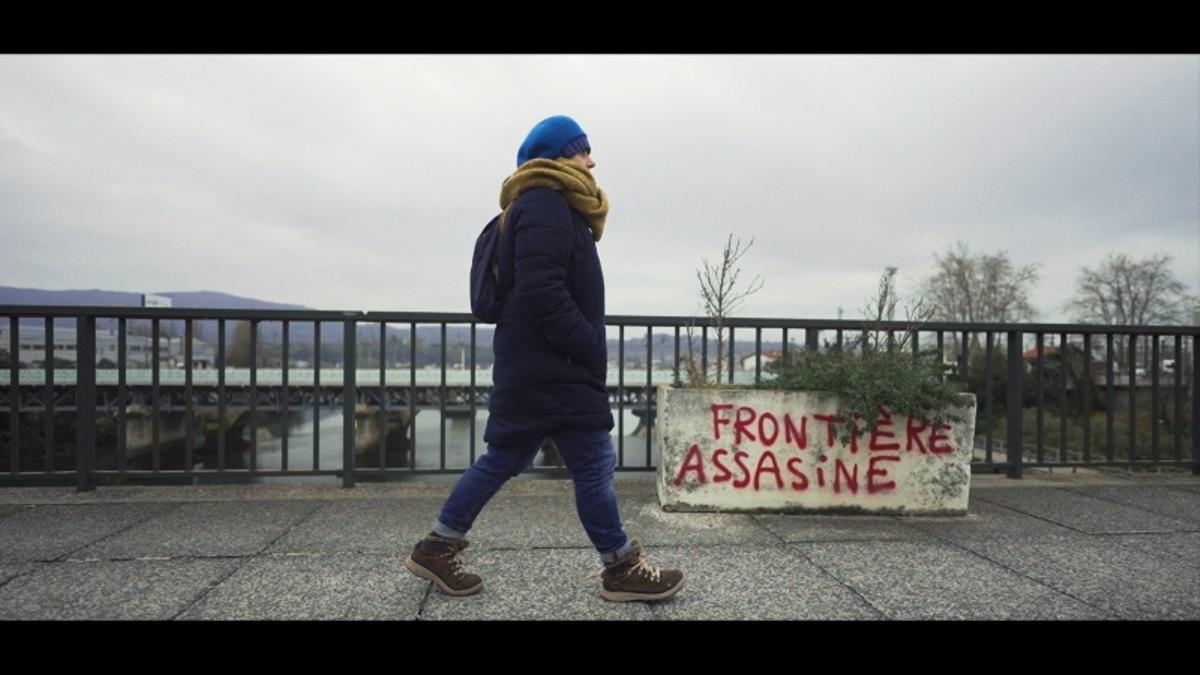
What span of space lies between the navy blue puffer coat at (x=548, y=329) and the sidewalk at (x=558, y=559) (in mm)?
669

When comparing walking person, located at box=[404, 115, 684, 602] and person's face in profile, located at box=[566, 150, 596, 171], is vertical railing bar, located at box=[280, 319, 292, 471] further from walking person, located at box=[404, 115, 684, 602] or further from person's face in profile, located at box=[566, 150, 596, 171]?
person's face in profile, located at box=[566, 150, 596, 171]

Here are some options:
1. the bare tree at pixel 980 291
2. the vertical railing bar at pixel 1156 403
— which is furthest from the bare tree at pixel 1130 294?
the vertical railing bar at pixel 1156 403

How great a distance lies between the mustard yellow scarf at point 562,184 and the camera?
2.11 metres

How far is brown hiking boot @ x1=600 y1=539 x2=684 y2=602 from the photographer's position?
2.13 meters

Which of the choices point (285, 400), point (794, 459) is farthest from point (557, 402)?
point (285, 400)

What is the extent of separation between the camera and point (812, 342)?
413 cm

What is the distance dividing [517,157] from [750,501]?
7.32ft

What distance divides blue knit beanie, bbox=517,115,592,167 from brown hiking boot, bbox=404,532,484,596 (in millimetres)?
1425

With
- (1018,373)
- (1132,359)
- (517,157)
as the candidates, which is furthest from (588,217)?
(1132,359)

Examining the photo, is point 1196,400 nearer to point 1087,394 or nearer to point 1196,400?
point 1196,400

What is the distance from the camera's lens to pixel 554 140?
2230mm

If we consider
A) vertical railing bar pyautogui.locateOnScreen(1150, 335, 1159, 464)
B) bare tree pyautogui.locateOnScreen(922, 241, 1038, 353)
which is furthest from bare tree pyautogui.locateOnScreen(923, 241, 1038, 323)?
vertical railing bar pyautogui.locateOnScreen(1150, 335, 1159, 464)

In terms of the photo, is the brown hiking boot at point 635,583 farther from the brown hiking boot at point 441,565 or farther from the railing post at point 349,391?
the railing post at point 349,391
